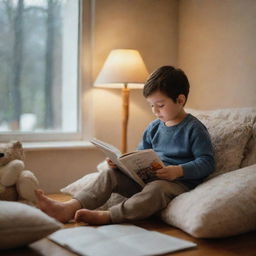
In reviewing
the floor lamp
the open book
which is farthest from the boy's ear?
the floor lamp

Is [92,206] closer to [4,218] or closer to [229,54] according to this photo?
[4,218]

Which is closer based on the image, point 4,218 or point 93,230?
point 4,218

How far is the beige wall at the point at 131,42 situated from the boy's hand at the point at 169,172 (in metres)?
1.09

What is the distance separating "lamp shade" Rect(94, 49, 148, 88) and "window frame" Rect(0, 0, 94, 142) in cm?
17

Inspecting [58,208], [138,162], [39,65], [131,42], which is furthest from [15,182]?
[131,42]

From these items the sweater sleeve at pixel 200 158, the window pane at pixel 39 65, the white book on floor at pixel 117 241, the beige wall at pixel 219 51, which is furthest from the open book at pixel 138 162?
the window pane at pixel 39 65

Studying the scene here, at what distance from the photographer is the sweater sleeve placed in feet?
6.31

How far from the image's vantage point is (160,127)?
218 centimetres

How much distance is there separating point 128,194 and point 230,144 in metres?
0.54

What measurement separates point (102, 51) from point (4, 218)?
1668 mm

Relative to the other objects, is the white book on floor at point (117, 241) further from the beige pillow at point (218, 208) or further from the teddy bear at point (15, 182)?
the teddy bear at point (15, 182)

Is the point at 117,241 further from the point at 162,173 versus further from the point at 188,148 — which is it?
the point at 188,148

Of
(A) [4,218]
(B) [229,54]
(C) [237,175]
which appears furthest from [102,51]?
(A) [4,218]

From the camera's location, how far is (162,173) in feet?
6.19
